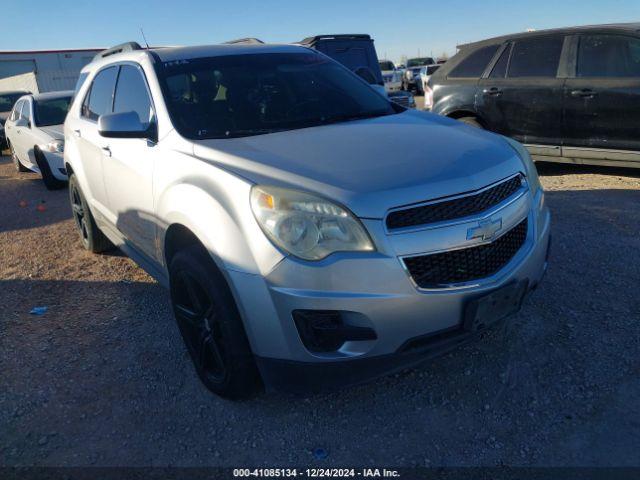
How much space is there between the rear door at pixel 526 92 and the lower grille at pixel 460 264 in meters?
4.65

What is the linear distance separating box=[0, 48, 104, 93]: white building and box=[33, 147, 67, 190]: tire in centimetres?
2102

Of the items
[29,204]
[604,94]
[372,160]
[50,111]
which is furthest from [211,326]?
[50,111]

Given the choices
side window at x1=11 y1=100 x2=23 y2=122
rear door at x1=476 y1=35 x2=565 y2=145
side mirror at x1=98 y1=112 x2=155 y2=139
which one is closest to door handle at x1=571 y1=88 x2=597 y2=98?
rear door at x1=476 y1=35 x2=565 y2=145

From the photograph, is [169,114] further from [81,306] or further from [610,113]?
[610,113]

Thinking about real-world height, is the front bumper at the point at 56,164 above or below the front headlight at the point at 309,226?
below

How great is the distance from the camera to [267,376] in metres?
2.37

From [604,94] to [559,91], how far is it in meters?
0.51

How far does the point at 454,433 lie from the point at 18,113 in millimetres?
10675

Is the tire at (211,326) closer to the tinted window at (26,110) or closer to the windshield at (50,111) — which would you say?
the windshield at (50,111)

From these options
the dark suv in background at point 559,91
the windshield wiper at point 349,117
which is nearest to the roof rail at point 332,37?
the dark suv in background at point 559,91

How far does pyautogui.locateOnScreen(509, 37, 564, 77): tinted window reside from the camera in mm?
6539

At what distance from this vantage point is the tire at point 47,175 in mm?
8453

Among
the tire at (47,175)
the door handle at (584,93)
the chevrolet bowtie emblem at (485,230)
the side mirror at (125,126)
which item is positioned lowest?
the tire at (47,175)

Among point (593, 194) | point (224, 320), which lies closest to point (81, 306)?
point (224, 320)
